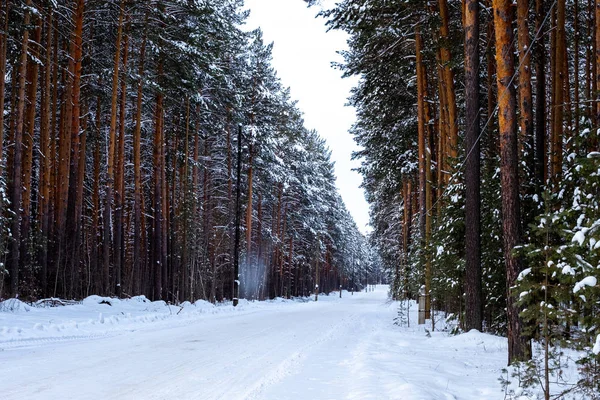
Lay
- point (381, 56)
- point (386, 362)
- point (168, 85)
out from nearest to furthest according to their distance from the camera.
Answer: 1. point (386, 362)
2. point (381, 56)
3. point (168, 85)

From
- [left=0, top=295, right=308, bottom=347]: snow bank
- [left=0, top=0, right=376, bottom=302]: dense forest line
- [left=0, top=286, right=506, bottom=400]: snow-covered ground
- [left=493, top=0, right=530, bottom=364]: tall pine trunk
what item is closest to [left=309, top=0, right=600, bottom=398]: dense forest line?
[left=493, top=0, right=530, bottom=364]: tall pine trunk

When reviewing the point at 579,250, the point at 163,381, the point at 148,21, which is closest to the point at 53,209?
the point at 148,21

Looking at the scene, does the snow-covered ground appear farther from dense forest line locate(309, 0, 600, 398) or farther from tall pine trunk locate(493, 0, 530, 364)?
tall pine trunk locate(493, 0, 530, 364)

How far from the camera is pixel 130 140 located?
31.1 metres

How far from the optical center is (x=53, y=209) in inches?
821

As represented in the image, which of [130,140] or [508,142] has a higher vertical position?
[130,140]

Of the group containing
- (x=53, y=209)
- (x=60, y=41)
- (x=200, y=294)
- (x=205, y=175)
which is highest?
(x=60, y=41)

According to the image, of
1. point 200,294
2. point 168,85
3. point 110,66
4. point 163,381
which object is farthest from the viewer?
point 200,294

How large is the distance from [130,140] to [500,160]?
2656 cm

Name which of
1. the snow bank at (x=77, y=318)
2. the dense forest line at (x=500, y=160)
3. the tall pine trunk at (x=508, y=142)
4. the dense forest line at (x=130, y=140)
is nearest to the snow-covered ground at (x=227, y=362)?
the snow bank at (x=77, y=318)

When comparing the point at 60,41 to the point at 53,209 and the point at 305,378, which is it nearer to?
the point at 53,209

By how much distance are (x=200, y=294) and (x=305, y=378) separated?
23955mm

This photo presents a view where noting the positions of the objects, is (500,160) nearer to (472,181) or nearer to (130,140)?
(472,181)

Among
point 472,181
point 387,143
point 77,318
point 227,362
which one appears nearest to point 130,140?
point 387,143
